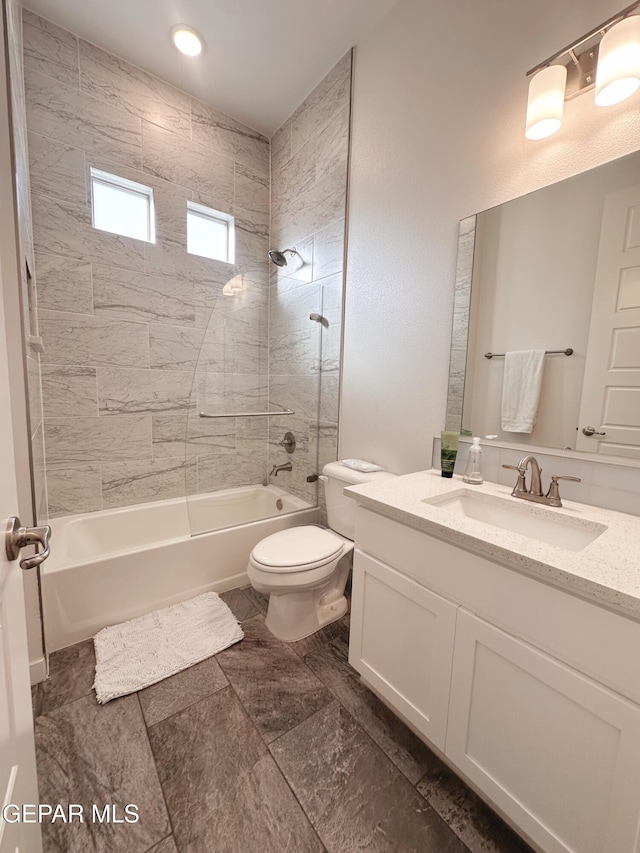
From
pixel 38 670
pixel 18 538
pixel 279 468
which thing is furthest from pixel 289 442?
pixel 18 538

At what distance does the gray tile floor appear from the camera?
0.94m

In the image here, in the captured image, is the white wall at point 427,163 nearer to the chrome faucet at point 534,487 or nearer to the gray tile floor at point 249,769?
the chrome faucet at point 534,487

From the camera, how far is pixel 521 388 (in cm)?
131

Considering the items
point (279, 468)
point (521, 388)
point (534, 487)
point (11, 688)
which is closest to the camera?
point (11, 688)

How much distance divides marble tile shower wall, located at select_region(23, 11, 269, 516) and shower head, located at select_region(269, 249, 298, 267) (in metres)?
0.20

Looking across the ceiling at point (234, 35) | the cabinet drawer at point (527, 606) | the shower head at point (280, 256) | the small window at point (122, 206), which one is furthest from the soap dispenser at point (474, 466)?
the small window at point (122, 206)

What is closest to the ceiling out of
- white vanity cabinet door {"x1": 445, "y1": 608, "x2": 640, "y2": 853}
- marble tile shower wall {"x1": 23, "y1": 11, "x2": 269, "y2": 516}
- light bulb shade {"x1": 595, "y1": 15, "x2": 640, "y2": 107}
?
marble tile shower wall {"x1": 23, "y1": 11, "x2": 269, "y2": 516}

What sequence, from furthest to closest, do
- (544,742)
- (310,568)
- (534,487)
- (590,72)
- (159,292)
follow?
(159,292), (310,568), (534,487), (590,72), (544,742)

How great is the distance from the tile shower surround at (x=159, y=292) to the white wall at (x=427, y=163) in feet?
0.76

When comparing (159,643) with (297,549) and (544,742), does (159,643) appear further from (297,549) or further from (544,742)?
(544,742)

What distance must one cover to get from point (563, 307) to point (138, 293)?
233cm

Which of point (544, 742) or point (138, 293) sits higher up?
point (138, 293)

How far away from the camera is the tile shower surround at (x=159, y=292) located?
1.94m

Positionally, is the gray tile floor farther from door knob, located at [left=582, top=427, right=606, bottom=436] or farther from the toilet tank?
door knob, located at [left=582, top=427, right=606, bottom=436]
